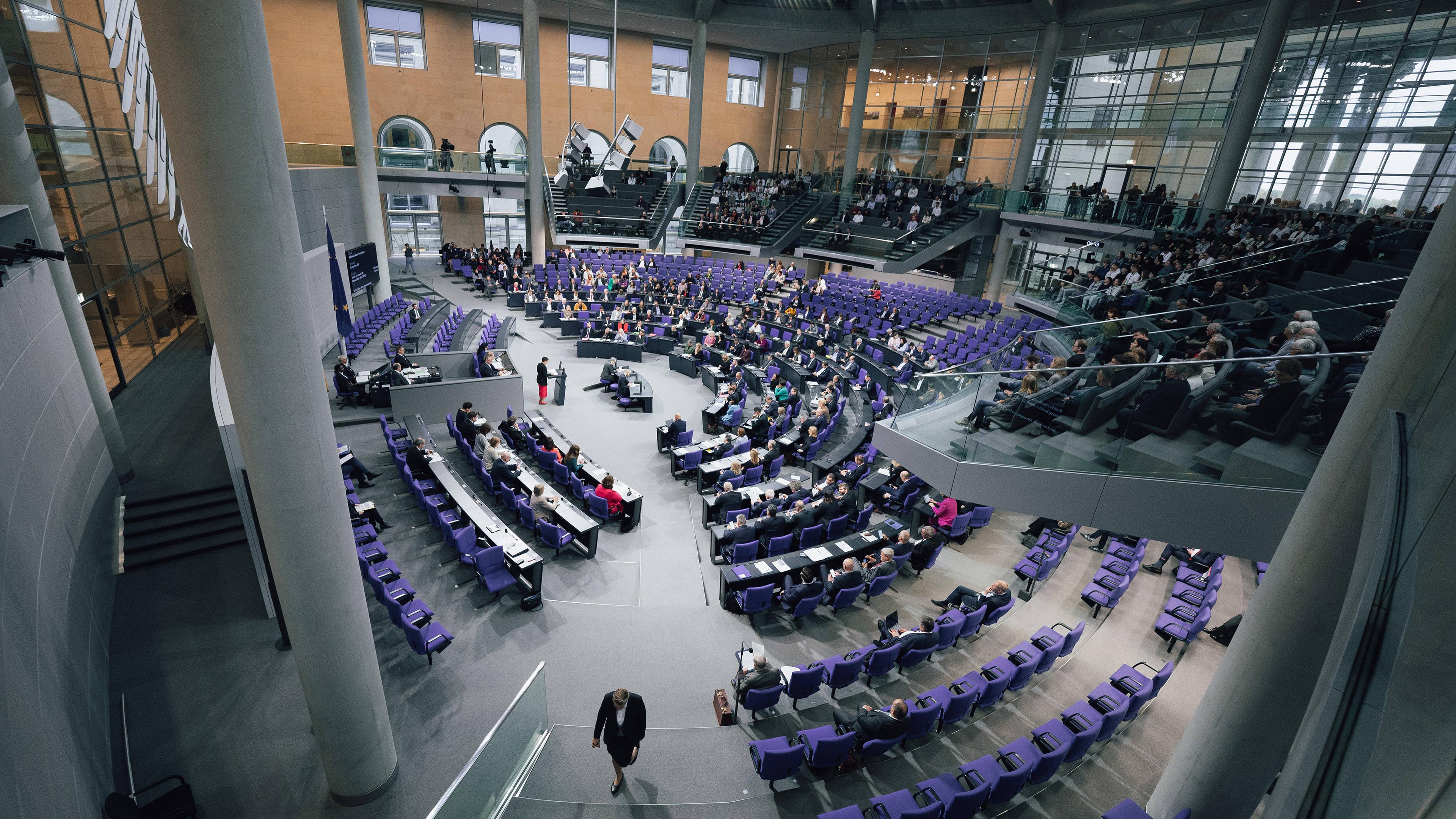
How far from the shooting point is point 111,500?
328 inches

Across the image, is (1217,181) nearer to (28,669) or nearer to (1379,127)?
(1379,127)

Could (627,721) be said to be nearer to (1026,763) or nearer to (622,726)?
A: (622,726)

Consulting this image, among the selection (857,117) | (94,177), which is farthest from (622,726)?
(857,117)

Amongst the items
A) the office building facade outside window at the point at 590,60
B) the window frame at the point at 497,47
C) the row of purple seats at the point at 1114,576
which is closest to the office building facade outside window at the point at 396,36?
the window frame at the point at 497,47

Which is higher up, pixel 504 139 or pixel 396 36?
pixel 396 36

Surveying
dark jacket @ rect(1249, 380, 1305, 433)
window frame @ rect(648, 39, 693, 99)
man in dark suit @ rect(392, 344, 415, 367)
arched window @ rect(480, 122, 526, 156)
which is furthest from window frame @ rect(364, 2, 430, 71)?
dark jacket @ rect(1249, 380, 1305, 433)

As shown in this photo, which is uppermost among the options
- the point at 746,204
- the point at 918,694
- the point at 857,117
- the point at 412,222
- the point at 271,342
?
the point at 857,117

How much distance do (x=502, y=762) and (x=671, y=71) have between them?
33.8 metres

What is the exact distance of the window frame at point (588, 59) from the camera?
29.3 meters

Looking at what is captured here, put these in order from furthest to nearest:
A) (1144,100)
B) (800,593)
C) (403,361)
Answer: (1144,100) → (403,361) → (800,593)

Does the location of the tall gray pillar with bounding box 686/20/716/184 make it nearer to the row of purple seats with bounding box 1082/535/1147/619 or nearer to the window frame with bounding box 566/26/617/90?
the window frame with bounding box 566/26/617/90

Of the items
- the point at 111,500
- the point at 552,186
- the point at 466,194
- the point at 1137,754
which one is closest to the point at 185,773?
the point at 111,500

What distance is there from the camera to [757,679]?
6.36m

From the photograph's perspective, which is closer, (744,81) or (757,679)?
(757,679)
